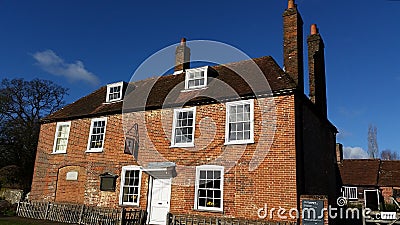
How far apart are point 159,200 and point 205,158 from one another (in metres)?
3.08

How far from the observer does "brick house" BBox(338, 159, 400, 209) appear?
31.5m

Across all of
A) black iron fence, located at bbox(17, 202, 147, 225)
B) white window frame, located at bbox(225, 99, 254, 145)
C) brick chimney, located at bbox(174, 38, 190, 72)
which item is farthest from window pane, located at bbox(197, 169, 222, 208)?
brick chimney, located at bbox(174, 38, 190, 72)

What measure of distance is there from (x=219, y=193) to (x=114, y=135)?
711 cm

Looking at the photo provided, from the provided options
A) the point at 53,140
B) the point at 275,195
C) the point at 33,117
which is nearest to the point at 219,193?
the point at 275,195

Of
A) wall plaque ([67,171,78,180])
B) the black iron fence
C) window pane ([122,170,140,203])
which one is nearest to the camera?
the black iron fence

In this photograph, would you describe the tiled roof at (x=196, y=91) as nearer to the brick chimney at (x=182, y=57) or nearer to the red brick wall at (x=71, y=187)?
the brick chimney at (x=182, y=57)

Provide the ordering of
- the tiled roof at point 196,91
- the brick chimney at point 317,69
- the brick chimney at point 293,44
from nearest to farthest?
the tiled roof at point 196,91, the brick chimney at point 293,44, the brick chimney at point 317,69

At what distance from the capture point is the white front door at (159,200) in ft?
48.6

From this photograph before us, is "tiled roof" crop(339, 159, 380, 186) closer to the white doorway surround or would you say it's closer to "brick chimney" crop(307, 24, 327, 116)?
"brick chimney" crop(307, 24, 327, 116)

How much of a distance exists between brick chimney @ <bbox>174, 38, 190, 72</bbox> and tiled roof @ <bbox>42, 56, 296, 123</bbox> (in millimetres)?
1193

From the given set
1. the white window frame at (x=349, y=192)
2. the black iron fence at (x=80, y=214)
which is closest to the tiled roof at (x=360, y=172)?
the white window frame at (x=349, y=192)

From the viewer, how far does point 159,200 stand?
15.1 m

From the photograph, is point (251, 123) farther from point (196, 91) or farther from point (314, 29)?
point (314, 29)

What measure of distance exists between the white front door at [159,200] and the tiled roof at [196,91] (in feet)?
12.9
